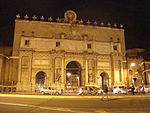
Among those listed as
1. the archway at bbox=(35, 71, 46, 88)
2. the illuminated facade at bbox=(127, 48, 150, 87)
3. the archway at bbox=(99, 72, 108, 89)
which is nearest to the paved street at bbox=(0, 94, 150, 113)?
the archway at bbox=(99, 72, 108, 89)

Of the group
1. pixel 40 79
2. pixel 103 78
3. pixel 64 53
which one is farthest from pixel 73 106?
pixel 40 79

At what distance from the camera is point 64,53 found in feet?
136

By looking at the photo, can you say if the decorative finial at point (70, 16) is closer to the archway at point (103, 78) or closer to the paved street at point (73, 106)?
the archway at point (103, 78)

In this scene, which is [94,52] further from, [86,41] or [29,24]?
[29,24]

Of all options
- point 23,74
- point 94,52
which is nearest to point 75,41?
point 94,52

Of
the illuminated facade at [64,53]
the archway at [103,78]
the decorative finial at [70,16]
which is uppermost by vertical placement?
the decorative finial at [70,16]

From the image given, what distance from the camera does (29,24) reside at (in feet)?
143

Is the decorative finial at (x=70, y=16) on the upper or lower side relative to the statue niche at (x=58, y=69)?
upper

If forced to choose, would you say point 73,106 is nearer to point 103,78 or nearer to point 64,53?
point 64,53

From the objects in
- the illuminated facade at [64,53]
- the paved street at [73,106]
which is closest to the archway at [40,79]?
the illuminated facade at [64,53]

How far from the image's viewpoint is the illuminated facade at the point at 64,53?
3966 centimetres

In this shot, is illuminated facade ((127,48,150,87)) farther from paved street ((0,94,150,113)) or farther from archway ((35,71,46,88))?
paved street ((0,94,150,113))

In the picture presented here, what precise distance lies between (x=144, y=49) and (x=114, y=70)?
17.7 m

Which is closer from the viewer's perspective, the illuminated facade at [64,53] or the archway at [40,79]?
the illuminated facade at [64,53]
